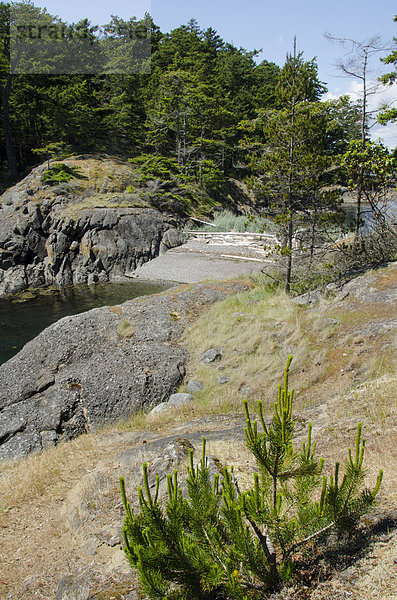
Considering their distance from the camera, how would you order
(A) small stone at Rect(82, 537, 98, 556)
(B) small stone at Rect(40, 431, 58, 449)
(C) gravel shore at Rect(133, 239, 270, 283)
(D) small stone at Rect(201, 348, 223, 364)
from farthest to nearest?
(C) gravel shore at Rect(133, 239, 270, 283) → (D) small stone at Rect(201, 348, 223, 364) → (B) small stone at Rect(40, 431, 58, 449) → (A) small stone at Rect(82, 537, 98, 556)

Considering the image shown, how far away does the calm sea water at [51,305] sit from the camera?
16.9m

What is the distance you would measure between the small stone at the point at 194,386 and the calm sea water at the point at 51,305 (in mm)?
9040

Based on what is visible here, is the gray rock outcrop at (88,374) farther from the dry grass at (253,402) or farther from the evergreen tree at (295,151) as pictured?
the evergreen tree at (295,151)

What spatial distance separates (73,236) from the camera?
27.2m

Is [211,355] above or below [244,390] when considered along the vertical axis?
above

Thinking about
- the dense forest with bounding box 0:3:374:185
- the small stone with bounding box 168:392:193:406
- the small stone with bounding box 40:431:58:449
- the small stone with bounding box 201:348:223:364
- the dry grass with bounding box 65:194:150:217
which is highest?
the dense forest with bounding box 0:3:374:185

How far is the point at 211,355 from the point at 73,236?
20.6 metres

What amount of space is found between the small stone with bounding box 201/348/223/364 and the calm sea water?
8.81 metres

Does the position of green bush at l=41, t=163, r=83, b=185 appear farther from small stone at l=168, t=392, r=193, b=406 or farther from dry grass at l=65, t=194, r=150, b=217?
small stone at l=168, t=392, r=193, b=406

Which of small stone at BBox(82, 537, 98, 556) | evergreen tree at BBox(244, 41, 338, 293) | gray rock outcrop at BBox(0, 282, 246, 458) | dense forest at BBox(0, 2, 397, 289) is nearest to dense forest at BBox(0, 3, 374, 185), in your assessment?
dense forest at BBox(0, 2, 397, 289)

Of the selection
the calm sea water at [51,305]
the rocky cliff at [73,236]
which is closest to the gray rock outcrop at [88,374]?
the calm sea water at [51,305]

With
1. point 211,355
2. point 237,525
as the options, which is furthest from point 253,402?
point 237,525

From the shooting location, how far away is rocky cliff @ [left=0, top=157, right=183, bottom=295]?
2609 cm

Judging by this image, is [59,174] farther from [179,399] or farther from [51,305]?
[179,399]
